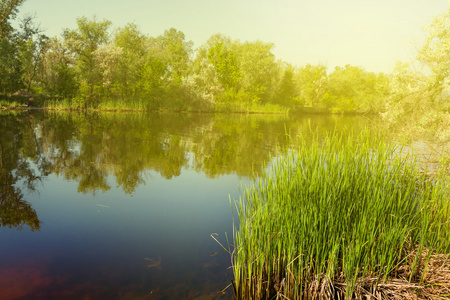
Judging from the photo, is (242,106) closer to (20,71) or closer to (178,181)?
(20,71)

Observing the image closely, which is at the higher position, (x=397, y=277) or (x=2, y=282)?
(x=397, y=277)

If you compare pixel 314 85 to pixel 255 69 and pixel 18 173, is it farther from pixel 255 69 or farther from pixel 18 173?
pixel 18 173

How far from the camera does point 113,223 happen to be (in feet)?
22.9

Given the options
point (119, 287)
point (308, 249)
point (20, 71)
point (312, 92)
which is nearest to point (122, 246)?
point (119, 287)

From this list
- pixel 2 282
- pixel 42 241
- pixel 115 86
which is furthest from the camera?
pixel 115 86

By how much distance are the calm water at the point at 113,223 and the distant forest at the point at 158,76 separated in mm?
9794

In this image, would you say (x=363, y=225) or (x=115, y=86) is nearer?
(x=363, y=225)

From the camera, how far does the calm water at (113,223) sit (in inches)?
187

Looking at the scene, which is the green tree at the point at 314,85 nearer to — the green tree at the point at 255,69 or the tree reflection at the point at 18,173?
the green tree at the point at 255,69

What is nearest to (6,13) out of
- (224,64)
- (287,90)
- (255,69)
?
(224,64)

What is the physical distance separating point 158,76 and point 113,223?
1679 inches

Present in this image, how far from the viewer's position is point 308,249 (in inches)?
161

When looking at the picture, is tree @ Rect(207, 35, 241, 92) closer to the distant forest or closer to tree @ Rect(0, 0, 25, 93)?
the distant forest

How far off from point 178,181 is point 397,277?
7.95m
